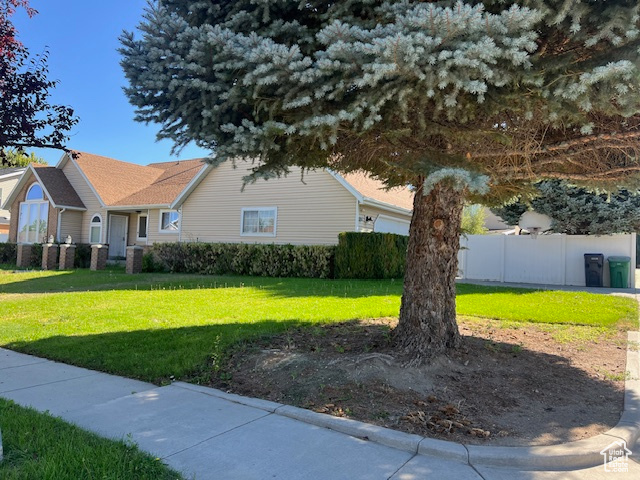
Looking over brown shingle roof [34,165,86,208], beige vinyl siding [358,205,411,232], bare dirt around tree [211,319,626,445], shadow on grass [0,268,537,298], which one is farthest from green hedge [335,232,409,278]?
brown shingle roof [34,165,86,208]

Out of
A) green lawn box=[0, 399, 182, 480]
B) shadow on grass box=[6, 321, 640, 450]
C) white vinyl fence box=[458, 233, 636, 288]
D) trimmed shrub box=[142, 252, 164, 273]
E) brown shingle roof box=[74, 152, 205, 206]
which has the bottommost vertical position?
green lawn box=[0, 399, 182, 480]

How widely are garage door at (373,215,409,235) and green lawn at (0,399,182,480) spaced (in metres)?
14.8

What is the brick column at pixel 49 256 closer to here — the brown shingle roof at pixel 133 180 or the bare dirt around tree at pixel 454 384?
the brown shingle roof at pixel 133 180

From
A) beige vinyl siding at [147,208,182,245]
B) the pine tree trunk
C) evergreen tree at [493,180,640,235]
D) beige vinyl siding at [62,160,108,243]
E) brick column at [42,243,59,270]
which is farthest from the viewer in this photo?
beige vinyl siding at [62,160,108,243]

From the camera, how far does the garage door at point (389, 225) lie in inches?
709

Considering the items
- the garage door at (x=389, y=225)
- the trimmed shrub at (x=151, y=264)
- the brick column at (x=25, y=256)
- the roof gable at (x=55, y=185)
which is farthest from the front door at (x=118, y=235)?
the garage door at (x=389, y=225)

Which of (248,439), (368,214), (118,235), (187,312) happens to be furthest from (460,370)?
(118,235)

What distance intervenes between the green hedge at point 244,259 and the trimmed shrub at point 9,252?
8.78 meters

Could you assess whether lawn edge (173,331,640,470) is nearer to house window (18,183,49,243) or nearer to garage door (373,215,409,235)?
garage door (373,215,409,235)

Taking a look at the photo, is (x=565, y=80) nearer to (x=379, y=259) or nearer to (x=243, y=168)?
(x=379, y=259)

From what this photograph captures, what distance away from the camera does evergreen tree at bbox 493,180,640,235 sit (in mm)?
16109

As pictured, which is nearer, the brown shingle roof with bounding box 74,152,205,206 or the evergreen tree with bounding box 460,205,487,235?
the brown shingle roof with bounding box 74,152,205,206

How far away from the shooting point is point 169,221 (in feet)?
70.5

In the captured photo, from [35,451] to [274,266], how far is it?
43.9 ft
